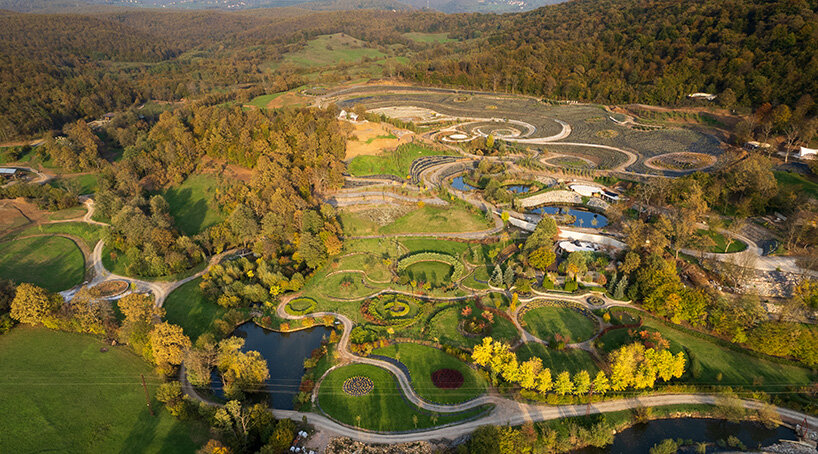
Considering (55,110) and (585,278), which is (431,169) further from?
(55,110)

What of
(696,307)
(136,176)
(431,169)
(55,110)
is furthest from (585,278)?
(55,110)

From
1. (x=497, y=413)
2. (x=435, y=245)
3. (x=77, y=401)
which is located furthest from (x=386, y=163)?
(x=77, y=401)

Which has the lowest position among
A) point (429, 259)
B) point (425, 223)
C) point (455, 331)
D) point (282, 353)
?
point (282, 353)

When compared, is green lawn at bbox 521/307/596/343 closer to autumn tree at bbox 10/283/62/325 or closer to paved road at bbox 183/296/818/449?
paved road at bbox 183/296/818/449

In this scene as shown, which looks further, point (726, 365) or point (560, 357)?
point (560, 357)

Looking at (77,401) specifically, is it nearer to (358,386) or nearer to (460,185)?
(358,386)
